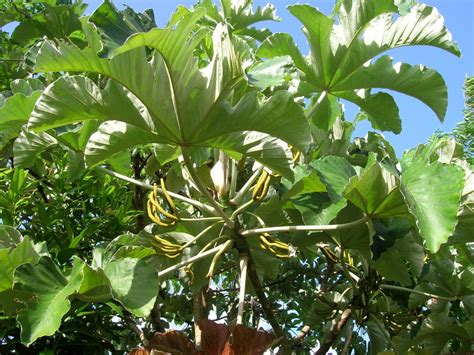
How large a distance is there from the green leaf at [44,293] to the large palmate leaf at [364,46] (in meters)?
0.94

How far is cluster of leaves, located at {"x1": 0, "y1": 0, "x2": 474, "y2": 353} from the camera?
1621mm

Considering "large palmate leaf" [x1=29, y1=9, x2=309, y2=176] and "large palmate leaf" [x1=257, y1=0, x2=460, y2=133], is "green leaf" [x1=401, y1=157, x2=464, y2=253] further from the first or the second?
"large palmate leaf" [x1=257, y1=0, x2=460, y2=133]

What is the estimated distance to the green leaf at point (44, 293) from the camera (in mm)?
1496

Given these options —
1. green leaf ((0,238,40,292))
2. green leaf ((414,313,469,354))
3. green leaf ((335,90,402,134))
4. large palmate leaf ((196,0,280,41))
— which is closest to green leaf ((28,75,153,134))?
green leaf ((0,238,40,292))

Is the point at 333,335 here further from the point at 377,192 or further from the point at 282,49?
the point at 282,49

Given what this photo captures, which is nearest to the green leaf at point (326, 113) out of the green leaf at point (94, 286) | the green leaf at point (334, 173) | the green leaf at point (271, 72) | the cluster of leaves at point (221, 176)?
the cluster of leaves at point (221, 176)

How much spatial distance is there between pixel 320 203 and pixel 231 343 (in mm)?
504

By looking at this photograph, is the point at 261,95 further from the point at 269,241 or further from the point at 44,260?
the point at 44,260

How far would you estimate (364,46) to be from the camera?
203cm

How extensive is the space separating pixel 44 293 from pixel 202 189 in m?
0.49

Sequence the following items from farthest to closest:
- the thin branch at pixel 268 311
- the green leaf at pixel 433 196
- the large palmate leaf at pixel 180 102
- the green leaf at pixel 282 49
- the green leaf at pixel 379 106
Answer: the green leaf at pixel 379 106, the green leaf at pixel 282 49, the thin branch at pixel 268 311, the large palmate leaf at pixel 180 102, the green leaf at pixel 433 196

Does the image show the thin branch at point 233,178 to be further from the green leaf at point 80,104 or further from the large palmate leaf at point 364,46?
the green leaf at point 80,104

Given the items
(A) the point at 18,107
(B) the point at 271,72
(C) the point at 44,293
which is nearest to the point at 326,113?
(B) the point at 271,72

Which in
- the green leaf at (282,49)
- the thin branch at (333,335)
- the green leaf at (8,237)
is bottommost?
the thin branch at (333,335)
